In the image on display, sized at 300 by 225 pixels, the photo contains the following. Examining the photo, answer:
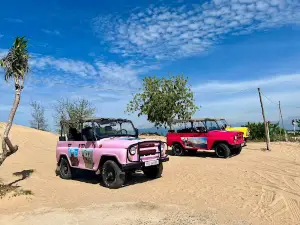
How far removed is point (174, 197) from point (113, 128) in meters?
3.59

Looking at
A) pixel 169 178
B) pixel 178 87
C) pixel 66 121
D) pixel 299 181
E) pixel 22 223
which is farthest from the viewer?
Answer: pixel 178 87

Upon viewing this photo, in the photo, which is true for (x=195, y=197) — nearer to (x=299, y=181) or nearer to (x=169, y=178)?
(x=169, y=178)

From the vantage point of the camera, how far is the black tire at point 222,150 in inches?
541

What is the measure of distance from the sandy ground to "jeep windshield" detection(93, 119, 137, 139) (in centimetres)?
162

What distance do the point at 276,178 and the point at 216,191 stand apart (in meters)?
2.62

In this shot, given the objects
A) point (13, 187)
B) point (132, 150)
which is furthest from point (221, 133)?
point (13, 187)

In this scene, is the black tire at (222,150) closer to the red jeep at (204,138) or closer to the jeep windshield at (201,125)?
the red jeep at (204,138)

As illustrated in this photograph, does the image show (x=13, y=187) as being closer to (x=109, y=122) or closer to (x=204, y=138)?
(x=109, y=122)

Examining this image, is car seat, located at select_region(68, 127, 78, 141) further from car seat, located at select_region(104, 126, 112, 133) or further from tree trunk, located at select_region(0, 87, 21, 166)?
tree trunk, located at select_region(0, 87, 21, 166)

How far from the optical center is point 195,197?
287 inches

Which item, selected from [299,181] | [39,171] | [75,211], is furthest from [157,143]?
[39,171]

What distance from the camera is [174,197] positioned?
741 cm

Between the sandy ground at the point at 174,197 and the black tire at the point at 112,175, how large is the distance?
0.21 metres

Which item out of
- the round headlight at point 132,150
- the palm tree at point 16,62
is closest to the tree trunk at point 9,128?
the palm tree at point 16,62
